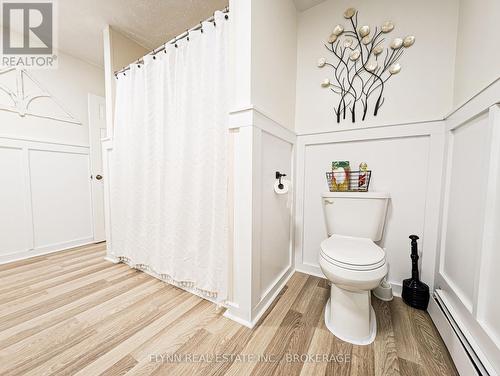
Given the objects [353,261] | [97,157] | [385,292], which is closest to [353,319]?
[353,261]

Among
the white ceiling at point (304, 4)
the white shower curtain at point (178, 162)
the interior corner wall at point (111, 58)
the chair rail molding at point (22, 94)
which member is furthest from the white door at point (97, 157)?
the white ceiling at point (304, 4)

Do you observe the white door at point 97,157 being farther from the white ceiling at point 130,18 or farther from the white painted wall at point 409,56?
the white painted wall at point 409,56

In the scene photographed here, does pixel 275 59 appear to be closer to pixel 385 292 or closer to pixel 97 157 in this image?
pixel 385 292

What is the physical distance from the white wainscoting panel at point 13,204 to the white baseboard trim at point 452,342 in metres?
3.29

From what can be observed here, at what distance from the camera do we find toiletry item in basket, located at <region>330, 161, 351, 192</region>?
1.37 meters

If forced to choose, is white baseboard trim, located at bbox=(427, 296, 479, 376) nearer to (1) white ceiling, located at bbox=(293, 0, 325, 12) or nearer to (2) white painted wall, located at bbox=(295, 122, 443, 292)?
(2) white painted wall, located at bbox=(295, 122, 443, 292)

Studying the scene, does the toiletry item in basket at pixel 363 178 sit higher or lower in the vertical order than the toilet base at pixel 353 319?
higher

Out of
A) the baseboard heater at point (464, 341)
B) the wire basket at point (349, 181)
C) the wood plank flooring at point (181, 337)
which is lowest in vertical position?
the wood plank flooring at point (181, 337)

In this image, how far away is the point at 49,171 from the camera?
2105 mm

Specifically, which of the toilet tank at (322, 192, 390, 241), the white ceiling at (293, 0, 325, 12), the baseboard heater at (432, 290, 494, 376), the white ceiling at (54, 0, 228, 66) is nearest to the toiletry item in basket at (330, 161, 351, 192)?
the toilet tank at (322, 192, 390, 241)

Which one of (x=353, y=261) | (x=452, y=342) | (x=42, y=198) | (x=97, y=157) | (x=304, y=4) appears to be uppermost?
(x=304, y=4)

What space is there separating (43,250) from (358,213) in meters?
3.03

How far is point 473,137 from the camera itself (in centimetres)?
91

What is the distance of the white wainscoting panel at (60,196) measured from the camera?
80.0 inches
